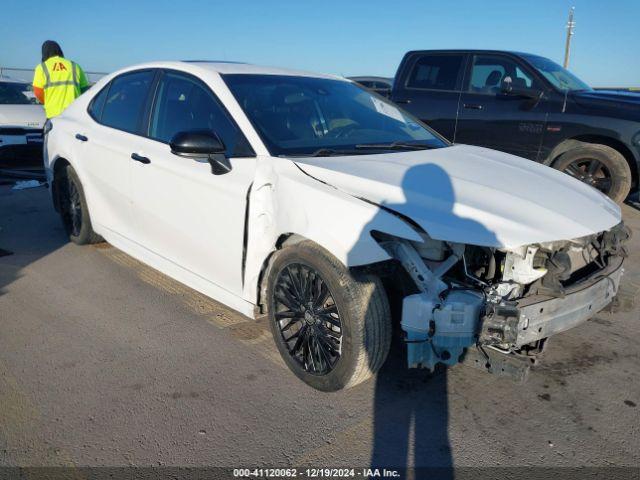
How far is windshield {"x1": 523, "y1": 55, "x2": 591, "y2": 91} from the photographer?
7.01 meters

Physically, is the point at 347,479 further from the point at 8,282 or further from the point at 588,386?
the point at 8,282

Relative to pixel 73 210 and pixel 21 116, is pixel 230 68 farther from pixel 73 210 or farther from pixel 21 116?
pixel 21 116

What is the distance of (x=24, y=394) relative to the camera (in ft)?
9.62

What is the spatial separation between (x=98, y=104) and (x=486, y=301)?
3.85 metres

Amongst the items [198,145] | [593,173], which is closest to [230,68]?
[198,145]

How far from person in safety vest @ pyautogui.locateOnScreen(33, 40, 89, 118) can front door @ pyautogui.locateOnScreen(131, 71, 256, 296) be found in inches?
159

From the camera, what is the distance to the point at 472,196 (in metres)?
2.70

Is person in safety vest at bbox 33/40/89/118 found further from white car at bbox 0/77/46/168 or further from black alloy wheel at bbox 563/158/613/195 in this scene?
black alloy wheel at bbox 563/158/613/195

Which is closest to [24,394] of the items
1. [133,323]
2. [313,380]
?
[133,323]

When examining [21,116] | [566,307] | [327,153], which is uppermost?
[327,153]

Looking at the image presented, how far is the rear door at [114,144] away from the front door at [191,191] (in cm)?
18

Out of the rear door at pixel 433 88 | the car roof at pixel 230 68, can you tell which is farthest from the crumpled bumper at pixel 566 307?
the rear door at pixel 433 88

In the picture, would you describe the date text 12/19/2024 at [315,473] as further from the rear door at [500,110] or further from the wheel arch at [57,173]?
the rear door at [500,110]

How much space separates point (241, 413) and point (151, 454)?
499 mm
